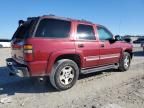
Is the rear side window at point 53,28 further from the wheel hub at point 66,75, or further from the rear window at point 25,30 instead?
the wheel hub at point 66,75

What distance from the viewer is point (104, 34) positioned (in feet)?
25.9

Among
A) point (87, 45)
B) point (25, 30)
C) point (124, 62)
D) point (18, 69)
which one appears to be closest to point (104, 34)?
point (87, 45)

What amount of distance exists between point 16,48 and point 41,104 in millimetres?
1898

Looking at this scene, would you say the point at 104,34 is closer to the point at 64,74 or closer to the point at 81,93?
the point at 64,74

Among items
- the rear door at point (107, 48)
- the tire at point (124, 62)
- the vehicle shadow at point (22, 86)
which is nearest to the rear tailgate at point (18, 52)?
the vehicle shadow at point (22, 86)

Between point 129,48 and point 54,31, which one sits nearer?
point 54,31

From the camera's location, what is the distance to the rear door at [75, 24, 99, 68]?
673 cm

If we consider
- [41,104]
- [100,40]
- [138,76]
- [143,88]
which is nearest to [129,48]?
[138,76]

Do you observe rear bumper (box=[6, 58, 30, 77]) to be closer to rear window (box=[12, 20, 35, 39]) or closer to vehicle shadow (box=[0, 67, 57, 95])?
vehicle shadow (box=[0, 67, 57, 95])

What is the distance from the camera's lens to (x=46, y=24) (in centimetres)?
597

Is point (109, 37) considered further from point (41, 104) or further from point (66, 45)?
point (41, 104)

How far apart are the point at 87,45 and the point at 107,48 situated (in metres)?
1.20

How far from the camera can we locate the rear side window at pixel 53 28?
585 centimetres

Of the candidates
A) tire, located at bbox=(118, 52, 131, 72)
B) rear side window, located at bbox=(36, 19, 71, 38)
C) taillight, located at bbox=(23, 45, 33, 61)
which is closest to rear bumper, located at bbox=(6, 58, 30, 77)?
taillight, located at bbox=(23, 45, 33, 61)
